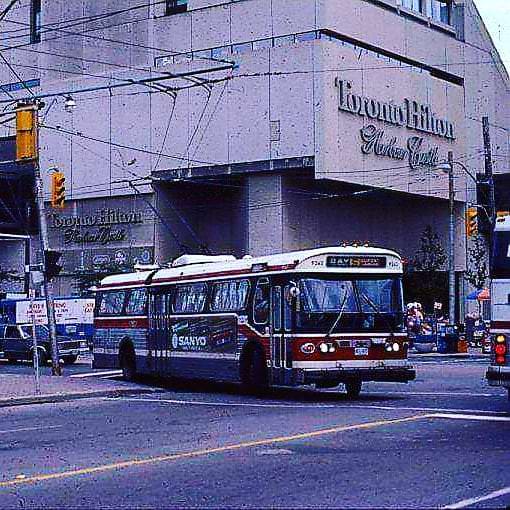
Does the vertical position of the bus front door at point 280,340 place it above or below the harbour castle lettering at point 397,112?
below

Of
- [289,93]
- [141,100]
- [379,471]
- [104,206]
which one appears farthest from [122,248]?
[379,471]

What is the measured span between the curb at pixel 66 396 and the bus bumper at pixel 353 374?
5.34 metres

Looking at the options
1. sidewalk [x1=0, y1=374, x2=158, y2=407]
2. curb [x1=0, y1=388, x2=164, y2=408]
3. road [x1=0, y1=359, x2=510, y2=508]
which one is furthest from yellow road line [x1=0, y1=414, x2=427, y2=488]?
sidewalk [x1=0, y1=374, x2=158, y2=407]

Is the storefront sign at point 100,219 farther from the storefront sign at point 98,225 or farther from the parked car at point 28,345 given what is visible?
the parked car at point 28,345

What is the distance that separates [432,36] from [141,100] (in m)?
17.0

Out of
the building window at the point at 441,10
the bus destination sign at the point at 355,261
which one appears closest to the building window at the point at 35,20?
the building window at the point at 441,10

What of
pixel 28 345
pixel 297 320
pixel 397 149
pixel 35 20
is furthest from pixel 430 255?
pixel 297 320

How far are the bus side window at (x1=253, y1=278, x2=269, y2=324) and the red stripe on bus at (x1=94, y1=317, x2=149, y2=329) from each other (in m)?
5.24

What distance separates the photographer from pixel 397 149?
5650cm

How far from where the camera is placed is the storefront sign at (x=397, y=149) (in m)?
54.3

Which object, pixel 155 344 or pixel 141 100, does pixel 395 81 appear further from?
pixel 155 344

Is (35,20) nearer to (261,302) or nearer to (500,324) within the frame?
(261,302)

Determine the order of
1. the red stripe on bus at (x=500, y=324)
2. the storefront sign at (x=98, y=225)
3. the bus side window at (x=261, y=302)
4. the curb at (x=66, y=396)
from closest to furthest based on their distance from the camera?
1. the red stripe on bus at (x=500, y=324)
2. the bus side window at (x=261, y=302)
3. the curb at (x=66, y=396)
4. the storefront sign at (x=98, y=225)

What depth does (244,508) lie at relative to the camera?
960cm
